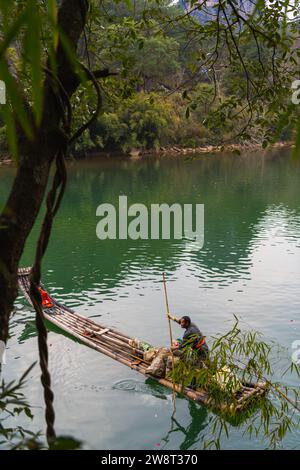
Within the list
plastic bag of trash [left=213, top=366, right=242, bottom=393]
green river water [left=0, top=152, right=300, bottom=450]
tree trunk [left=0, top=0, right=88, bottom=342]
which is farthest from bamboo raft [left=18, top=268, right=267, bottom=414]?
tree trunk [left=0, top=0, right=88, bottom=342]

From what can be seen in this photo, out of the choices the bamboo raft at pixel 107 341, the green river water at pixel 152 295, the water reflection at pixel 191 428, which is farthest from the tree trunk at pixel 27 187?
the water reflection at pixel 191 428

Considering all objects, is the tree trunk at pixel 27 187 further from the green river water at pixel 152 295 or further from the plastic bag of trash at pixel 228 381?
the plastic bag of trash at pixel 228 381

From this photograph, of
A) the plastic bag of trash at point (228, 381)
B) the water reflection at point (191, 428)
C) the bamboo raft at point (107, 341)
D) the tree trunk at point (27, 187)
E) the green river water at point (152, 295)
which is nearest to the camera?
the tree trunk at point (27, 187)

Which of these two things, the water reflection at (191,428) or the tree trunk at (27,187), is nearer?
the tree trunk at (27,187)

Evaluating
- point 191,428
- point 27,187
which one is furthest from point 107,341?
point 27,187

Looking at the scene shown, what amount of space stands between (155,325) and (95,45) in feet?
23.8

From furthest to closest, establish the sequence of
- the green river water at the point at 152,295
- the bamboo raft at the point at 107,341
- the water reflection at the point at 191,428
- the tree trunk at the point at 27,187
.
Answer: the green river water at the point at 152,295 < the bamboo raft at the point at 107,341 < the water reflection at the point at 191,428 < the tree trunk at the point at 27,187

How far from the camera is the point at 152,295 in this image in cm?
1230

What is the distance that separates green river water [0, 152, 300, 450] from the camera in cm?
716

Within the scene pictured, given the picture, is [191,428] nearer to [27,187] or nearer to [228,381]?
[228,381]

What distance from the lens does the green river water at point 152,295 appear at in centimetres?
716

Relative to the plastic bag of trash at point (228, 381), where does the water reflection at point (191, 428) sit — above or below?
below

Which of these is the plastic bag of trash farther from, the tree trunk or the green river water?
the tree trunk

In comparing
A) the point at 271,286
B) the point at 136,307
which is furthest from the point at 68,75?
the point at 271,286
